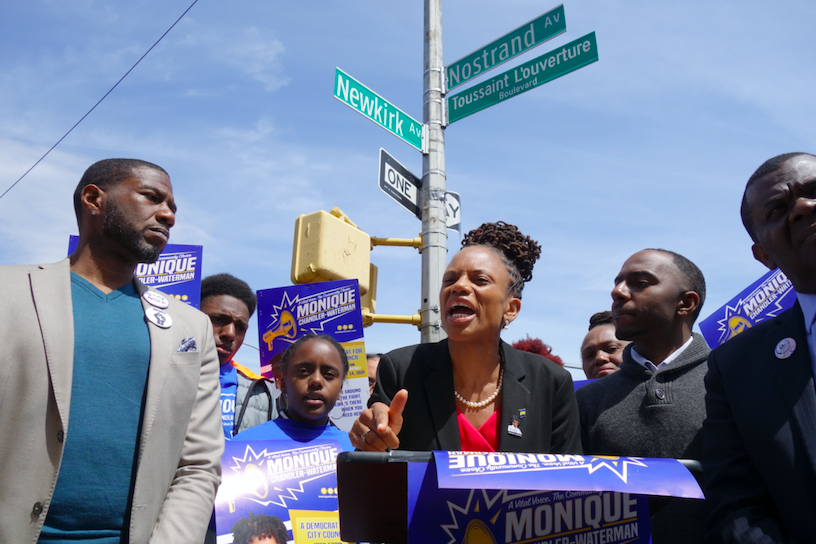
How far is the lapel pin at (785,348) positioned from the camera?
6.46ft

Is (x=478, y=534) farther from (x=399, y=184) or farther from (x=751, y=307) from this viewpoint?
(x=399, y=184)

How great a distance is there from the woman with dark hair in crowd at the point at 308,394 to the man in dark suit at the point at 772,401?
2.05 meters

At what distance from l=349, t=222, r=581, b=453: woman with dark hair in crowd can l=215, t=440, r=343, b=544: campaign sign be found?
687 mm

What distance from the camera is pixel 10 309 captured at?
2266 millimetres

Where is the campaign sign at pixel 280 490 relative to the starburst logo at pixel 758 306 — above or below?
below

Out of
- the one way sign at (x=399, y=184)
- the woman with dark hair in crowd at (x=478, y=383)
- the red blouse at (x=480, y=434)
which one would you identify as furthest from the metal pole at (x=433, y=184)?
the red blouse at (x=480, y=434)

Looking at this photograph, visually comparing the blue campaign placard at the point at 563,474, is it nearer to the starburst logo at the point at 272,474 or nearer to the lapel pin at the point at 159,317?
the lapel pin at the point at 159,317

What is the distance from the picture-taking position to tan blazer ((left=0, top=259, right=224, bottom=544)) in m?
2.08

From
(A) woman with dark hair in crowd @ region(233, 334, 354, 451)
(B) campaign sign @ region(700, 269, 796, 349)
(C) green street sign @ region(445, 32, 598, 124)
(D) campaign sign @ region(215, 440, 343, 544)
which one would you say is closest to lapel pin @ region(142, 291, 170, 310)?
(D) campaign sign @ region(215, 440, 343, 544)

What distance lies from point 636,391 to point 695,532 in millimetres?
670

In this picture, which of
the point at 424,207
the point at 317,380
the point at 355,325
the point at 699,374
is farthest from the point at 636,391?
the point at 424,207

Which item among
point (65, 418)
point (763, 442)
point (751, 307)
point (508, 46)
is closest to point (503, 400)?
point (763, 442)

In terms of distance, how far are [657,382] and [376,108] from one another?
13.1 ft

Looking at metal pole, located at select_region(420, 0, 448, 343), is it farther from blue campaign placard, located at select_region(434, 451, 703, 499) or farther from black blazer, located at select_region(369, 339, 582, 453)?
blue campaign placard, located at select_region(434, 451, 703, 499)
